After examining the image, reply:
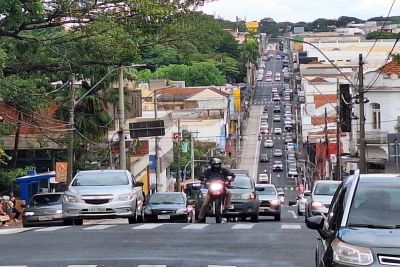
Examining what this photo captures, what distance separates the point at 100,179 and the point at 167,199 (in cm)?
655

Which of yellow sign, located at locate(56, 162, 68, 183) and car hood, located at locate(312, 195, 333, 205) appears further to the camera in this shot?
A: yellow sign, located at locate(56, 162, 68, 183)

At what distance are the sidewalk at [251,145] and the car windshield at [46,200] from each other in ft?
221

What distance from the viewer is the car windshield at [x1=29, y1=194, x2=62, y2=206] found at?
113ft

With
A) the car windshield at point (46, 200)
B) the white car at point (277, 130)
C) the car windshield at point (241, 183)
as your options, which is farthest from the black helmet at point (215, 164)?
the white car at point (277, 130)

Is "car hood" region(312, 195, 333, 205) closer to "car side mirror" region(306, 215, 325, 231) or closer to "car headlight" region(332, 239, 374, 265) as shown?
"car side mirror" region(306, 215, 325, 231)

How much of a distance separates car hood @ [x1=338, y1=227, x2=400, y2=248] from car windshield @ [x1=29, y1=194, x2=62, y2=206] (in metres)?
24.8

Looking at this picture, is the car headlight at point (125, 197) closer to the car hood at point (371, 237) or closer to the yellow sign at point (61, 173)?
the car hood at point (371, 237)

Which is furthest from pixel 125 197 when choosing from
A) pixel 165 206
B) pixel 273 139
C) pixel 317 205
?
pixel 273 139

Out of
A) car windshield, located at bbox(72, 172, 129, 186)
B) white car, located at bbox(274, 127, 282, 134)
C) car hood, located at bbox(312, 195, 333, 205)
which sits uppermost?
car windshield, located at bbox(72, 172, 129, 186)

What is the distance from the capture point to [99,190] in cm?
2533

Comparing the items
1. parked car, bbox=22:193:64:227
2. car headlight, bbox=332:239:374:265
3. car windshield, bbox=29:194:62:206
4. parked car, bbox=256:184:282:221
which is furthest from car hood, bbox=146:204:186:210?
car headlight, bbox=332:239:374:265

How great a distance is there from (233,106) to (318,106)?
65.2ft

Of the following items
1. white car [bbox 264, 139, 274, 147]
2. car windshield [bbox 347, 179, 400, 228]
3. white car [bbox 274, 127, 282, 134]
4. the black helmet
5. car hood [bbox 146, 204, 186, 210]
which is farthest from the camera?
white car [bbox 274, 127, 282, 134]

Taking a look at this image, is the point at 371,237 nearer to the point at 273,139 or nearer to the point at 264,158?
the point at 264,158
